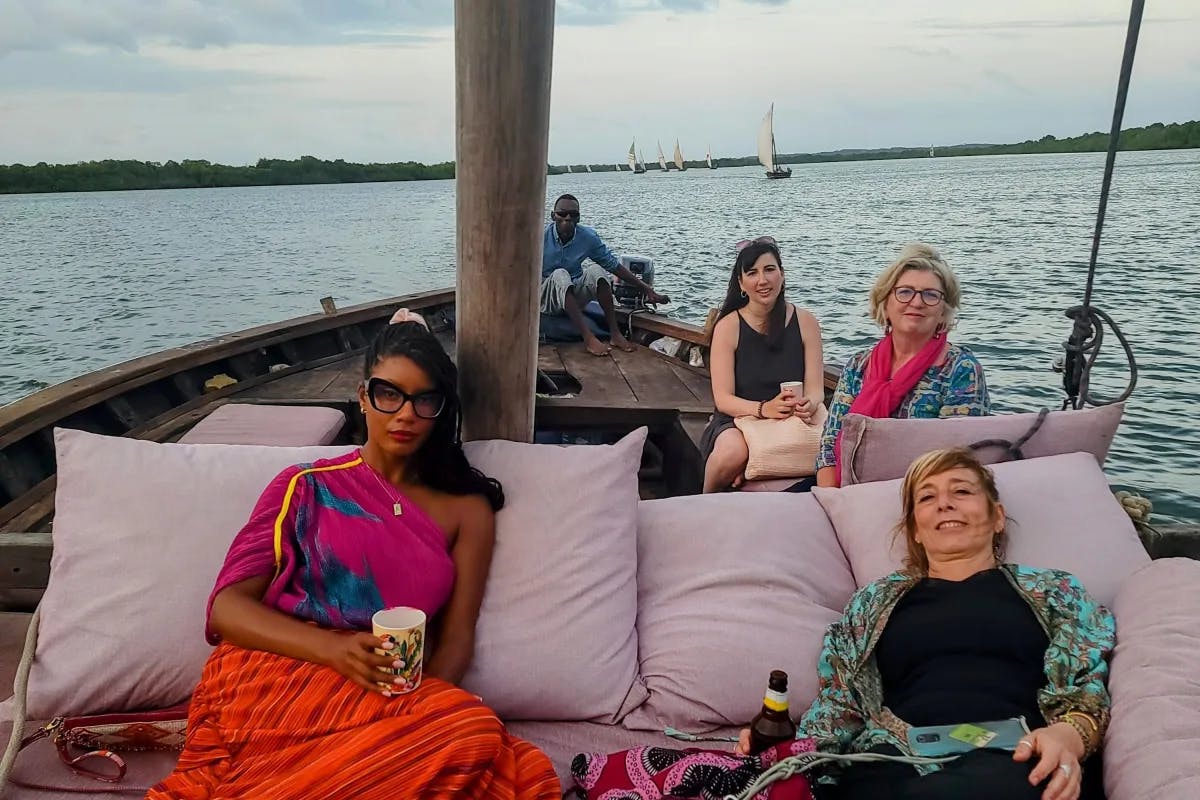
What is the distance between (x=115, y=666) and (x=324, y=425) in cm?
160

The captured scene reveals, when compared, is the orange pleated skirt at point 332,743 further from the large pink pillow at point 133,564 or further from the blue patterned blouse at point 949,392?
the blue patterned blouse at point 949,392

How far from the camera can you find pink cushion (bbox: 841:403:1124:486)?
234 cm

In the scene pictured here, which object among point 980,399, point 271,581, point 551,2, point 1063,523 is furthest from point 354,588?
point 980,399

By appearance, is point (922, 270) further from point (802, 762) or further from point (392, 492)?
point (392, 492)

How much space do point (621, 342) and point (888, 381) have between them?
12.4 ft

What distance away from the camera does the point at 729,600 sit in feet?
6.79

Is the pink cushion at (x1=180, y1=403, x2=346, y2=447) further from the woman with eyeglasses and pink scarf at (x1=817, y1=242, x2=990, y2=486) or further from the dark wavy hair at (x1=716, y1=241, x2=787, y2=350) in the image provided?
the woman with eyeglasses and pink scarf at (x1=817, y1=242, x2=990, y2=486)

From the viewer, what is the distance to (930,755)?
1590 millimetres

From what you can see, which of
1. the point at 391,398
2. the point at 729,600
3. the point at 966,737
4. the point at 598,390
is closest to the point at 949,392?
the point at 729,600

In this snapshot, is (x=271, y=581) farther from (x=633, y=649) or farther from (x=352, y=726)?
(x=633, y=649)

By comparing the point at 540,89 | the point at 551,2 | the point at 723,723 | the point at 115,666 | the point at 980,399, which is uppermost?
the point at 551,2

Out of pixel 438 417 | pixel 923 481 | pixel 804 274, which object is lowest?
pixel 804 274

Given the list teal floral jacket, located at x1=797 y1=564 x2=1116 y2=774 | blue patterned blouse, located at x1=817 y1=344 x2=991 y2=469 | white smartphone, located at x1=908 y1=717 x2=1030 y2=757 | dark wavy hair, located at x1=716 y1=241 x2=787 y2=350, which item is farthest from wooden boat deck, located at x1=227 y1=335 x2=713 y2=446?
white smartphone, located at x1=908 y1=717 x2=1030 y2=757

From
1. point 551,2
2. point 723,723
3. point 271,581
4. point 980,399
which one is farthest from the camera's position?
point 980,399
